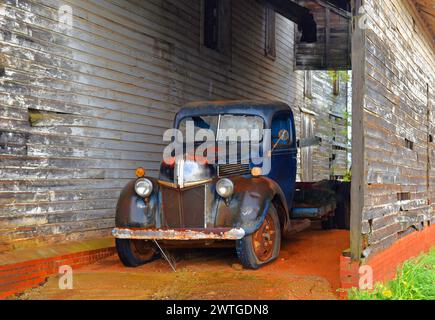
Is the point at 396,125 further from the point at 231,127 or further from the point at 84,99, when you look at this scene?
the point at 84,99

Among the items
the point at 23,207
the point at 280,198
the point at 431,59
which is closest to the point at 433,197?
the point at 431,59

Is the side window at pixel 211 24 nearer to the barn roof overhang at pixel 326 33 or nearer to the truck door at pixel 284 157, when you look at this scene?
the barn roof overhang at pixel 326 33

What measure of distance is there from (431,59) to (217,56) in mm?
4637

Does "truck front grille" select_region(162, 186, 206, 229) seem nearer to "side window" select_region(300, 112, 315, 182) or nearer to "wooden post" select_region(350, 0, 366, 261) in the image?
"wooden post" select_region(350, 0, 366, 261)

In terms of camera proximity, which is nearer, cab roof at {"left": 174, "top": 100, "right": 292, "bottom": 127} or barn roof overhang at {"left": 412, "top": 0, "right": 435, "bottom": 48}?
cab roof at {"left": 174, "top": 100, "right": 292, "bottom": 127}

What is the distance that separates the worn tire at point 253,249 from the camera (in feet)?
22.6

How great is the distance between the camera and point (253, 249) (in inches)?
277

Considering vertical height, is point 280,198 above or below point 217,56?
below

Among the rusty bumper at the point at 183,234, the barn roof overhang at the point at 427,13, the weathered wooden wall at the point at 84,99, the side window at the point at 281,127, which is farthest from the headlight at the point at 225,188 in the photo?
the barn roof overhang at the point at 427,13

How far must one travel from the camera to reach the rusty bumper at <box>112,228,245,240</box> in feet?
22.0

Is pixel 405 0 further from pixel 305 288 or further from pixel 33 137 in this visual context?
pixel 33 137

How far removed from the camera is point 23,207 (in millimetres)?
7367

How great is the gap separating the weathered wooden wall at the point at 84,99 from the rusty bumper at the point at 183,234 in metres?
1.42

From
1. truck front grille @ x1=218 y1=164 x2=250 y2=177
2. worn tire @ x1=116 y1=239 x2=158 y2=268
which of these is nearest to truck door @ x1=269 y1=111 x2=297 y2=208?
truck front grille @ x1=218 y1=164 x2=250 y2=177
